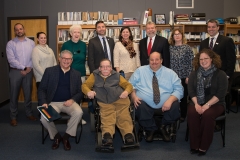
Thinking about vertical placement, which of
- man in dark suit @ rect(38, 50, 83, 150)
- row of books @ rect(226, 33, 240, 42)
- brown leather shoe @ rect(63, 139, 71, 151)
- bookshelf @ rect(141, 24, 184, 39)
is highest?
bookshelf @ rect(141, 24, 184, 39)

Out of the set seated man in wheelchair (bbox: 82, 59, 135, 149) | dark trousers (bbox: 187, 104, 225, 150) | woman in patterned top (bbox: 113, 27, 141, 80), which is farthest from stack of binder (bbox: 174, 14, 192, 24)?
dark trousers (bbox: 187, 104, 225, 150)

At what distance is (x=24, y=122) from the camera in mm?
4977

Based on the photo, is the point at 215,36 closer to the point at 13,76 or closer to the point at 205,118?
the point at 205,118

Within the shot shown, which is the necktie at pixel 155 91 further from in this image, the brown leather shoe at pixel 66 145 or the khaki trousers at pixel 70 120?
the brown leather shoe at pixel 66 145

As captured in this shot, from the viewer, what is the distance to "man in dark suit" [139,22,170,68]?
4512mm

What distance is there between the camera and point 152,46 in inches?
180

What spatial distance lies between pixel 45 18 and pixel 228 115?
4.68 m

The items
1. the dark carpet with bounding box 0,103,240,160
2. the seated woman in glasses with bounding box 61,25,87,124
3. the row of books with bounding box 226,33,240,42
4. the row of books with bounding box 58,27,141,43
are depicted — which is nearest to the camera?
the dark carpet with bounding box 0,103,240,160

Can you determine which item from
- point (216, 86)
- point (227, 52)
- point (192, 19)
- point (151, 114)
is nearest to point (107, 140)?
point (151, 114)

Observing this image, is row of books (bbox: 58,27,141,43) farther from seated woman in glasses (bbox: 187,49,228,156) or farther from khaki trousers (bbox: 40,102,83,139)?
khaki trousers (bbox: 40,102,83,139)

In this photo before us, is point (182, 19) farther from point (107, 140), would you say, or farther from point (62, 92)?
point (107, 140)

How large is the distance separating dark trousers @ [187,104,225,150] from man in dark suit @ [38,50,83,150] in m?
1.46

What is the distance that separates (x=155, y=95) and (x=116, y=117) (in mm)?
614

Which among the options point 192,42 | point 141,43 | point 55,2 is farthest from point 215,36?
point 55,2
